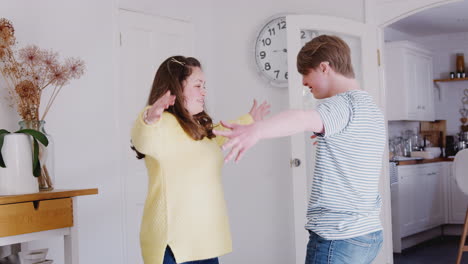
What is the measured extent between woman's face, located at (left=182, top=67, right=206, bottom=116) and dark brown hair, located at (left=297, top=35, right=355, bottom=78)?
1.56 feet

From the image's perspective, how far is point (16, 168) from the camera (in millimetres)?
2891

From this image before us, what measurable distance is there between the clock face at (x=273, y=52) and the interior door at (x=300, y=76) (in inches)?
14.5

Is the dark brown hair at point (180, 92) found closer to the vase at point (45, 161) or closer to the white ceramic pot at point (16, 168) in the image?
the white ceramic pot at point (16, 168)

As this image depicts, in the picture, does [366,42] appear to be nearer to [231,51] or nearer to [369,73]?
[369,73]

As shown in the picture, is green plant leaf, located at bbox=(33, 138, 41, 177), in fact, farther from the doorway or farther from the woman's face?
the doorway

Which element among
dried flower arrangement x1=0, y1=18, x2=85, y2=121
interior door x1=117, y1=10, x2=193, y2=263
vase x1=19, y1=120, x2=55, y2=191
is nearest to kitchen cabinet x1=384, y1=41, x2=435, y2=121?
interior door x1=117, y1=10, x2=193, y2=263

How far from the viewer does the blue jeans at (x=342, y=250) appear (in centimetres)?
165

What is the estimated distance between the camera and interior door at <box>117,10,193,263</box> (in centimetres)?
423

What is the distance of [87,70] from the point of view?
400 cm

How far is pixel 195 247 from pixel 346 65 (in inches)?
30.2

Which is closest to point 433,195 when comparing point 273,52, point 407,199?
point 407,199

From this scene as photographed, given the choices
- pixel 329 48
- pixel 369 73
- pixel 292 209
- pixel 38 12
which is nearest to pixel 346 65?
pixel 329 48

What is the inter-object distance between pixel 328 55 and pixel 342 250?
1.84 ft

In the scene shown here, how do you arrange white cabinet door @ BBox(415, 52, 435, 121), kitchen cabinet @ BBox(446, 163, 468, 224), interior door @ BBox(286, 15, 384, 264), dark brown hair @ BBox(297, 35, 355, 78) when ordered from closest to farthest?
dark brown hair @ BBox(297, 35, 355, 78), interior door @ BBox(286, 15, 384, 264), kitchen cabinet @ BBox(446, 163, 468, 224), white cabinet door @ BBox(415, 52, 435, 121)
